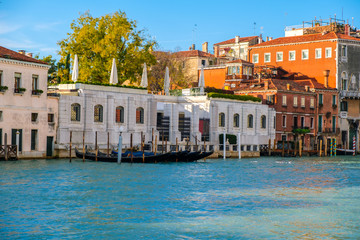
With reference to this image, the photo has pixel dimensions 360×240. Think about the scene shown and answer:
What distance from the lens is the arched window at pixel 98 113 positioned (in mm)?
47656

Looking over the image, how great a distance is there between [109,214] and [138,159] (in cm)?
2054

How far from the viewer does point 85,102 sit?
4653 centimetres

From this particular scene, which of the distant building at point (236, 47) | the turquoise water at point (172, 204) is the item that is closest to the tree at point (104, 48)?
the turquoise water at point (172, 204)

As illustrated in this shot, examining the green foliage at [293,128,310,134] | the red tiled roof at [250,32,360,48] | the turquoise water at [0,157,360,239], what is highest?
the red tiled roof at [250,32,360,48]

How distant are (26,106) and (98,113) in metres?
6.46

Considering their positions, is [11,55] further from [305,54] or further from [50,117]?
[305,54]

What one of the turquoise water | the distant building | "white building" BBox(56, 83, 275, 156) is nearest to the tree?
"white building" BBox(56, 83, 275, 156)

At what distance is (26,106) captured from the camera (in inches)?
1684

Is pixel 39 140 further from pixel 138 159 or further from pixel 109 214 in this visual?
pixel 109 214

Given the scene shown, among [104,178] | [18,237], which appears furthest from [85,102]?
[18,237]

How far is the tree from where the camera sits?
5216cm

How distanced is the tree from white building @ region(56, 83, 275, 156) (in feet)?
11.2

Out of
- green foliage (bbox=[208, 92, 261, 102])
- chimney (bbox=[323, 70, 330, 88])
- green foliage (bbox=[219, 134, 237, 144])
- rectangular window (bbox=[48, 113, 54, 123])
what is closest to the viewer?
rectangular window (bbox=[48, 113, 54, 123])

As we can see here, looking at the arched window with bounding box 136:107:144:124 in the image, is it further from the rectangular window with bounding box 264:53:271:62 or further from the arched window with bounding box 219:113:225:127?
the rectangular window with bounding box 264:53:271:62
